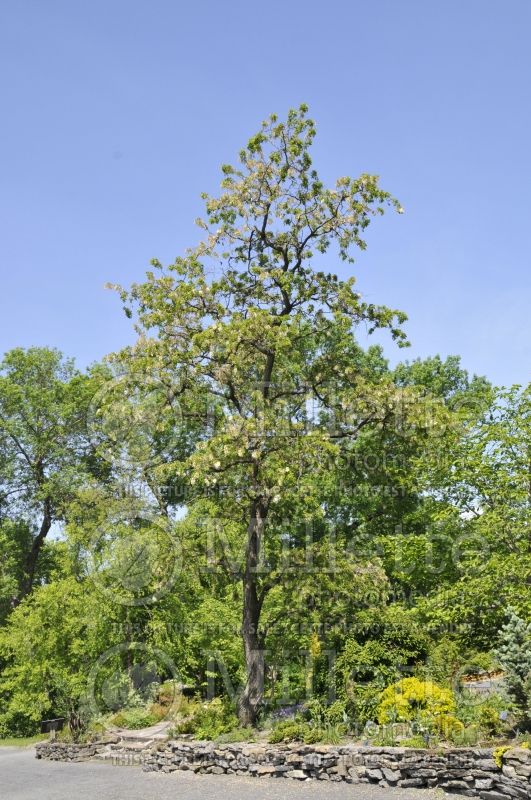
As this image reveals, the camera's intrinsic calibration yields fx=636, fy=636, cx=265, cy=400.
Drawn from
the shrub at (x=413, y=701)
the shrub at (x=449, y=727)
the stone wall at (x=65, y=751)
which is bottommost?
the stone wall at (x=65, y=751)

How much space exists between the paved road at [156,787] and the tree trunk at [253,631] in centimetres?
234

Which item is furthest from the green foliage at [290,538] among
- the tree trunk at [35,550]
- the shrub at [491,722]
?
the tree trunk at [35,550]

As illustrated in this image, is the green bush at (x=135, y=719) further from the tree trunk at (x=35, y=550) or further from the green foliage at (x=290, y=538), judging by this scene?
the tree trunk at (x=35, y=550)

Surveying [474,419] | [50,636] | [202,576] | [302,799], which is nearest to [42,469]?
[50,636]

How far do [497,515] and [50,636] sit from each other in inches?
607

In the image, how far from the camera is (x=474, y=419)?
18562mm

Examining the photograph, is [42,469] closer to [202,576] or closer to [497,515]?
[202,576]

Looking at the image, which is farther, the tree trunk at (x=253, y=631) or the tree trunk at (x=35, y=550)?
the tree trunk at (x=35, y=550)

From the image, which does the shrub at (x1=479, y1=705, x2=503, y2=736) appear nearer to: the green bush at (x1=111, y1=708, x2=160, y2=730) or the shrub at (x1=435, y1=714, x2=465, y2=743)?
the shrub at (x1=435, y1=714, x2=465, y2=743)

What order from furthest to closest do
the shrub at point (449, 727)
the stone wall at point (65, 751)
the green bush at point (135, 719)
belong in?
the green bush at point (135, 719) → the stone wall at point (65, 751) → the shrub at point (449, 727)

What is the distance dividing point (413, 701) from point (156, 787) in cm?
543

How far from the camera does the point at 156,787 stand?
1270cm

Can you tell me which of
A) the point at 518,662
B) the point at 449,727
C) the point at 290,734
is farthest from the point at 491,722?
the point at 290,734

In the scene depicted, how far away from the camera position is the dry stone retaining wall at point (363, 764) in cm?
984
